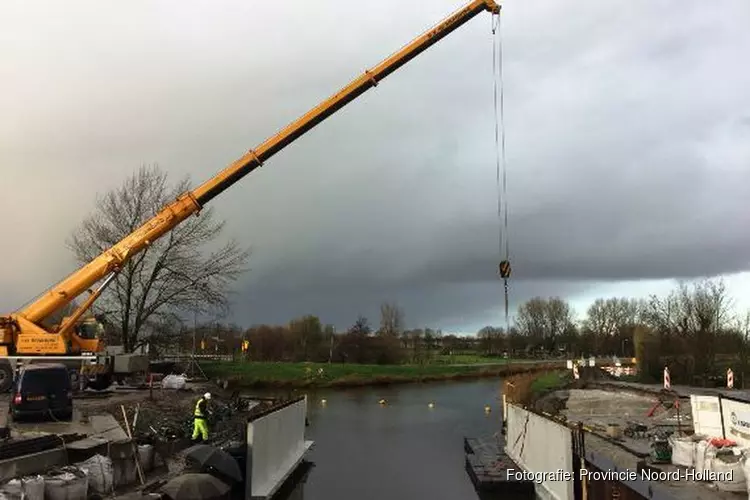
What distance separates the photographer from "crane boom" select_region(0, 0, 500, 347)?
84.8 feet

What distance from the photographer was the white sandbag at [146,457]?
55.9 feet

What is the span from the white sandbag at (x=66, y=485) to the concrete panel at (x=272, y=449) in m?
3.72

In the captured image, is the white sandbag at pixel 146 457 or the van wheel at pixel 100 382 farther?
the van wheel at pixel 100 382

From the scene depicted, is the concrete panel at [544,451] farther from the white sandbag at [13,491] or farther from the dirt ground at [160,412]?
the white sandbag at [13,491]

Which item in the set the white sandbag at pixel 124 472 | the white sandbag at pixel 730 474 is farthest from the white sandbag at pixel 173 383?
the white sandbag at pixel 730 474

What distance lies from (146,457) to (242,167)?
42.2ft

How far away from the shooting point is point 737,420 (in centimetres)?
1506

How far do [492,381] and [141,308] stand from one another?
1935 inches

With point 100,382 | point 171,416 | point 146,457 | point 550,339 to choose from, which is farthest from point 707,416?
point 550,339

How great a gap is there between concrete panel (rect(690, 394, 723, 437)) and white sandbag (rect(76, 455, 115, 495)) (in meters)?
15.1

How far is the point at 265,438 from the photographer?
17.0 m

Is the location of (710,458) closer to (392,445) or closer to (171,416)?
(392,445)

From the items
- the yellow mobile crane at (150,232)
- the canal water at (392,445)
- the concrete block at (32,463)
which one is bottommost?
the canal water at (392,445)

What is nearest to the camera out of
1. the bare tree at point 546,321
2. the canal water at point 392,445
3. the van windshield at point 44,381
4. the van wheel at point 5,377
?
the van windshield at point 44,381
